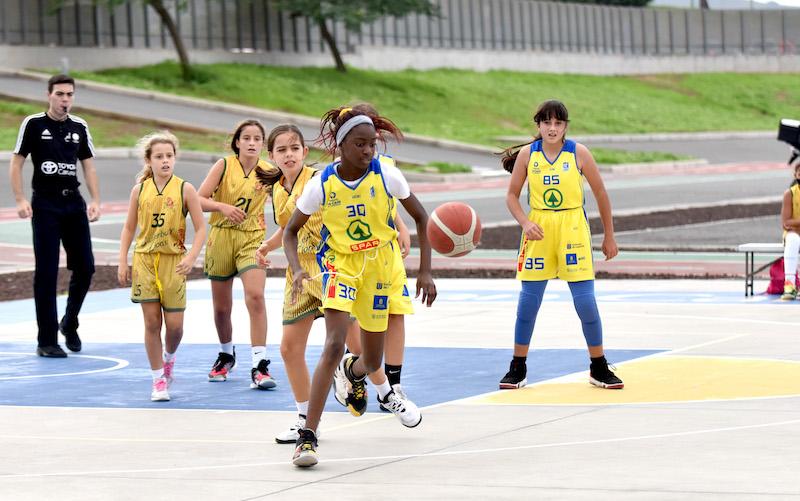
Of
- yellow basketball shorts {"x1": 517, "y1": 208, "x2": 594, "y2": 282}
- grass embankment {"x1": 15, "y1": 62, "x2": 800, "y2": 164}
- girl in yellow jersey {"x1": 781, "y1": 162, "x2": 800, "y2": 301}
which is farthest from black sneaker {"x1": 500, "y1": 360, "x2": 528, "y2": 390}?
grass embankment {"x1": 15, "y1": 62, "x2": 800, "y2": 164}

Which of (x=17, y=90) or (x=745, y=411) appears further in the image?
(x=17, y=90)

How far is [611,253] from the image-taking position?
10367mm

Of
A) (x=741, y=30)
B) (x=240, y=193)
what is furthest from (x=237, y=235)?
(x=741, y=30)

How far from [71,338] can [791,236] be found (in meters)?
7.81

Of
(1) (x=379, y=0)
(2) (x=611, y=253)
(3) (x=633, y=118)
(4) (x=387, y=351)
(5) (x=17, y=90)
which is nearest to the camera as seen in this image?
(4) (x=387, y=351)

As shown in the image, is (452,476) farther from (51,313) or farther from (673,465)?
(51,313)

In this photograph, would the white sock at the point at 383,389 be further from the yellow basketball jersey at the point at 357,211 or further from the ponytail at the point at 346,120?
the ponytail at the point at 346,120

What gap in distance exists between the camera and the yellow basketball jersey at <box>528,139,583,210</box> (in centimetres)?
1038

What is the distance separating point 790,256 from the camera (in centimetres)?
1584

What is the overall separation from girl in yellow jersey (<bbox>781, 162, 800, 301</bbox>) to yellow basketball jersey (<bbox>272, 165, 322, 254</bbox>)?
771cm

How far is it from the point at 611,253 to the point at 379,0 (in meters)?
55.1

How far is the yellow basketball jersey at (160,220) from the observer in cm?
1054

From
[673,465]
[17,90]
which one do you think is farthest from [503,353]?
[17,90]

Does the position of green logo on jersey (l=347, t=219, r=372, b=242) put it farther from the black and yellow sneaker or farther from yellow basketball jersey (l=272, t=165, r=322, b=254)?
the black and yellow sneaker
